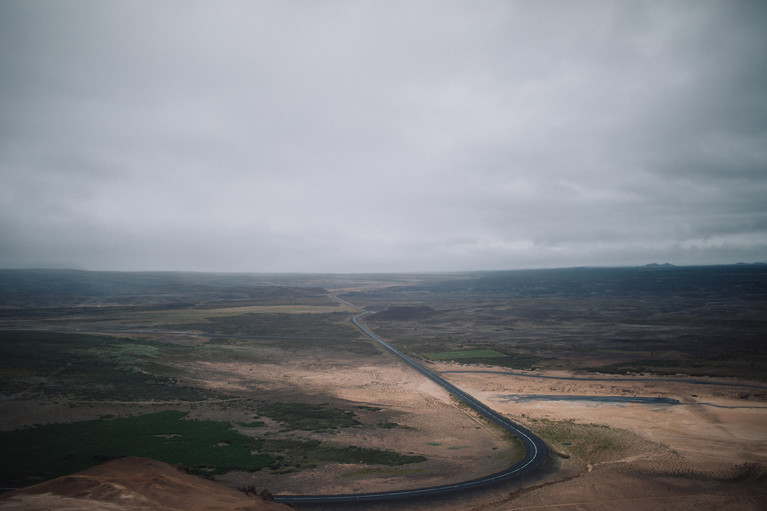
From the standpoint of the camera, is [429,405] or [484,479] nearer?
[484,479]

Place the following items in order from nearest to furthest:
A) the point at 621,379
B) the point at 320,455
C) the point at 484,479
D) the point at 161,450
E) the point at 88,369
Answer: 1. the point at 484,479
2. the point at 161,450
3. the point at 320,455
4. the point at 621,379
5. the point at 88,369

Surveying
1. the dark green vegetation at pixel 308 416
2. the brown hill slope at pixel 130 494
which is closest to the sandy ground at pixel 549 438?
the dark green vegetation at pixel 308 416

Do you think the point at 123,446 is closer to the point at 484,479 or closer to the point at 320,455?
Result: the point at 320,455

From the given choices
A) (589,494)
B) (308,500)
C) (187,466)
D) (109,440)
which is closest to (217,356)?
(109,440)

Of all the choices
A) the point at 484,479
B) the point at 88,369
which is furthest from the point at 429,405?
the point at 88,369

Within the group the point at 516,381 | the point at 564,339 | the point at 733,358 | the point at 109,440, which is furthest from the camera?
the point at 564,339

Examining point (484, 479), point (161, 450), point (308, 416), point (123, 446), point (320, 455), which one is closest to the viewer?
point (484, 479)

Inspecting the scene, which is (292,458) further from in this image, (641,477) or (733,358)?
(733,358)
